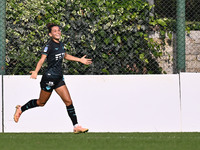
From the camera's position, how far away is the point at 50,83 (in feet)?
24.1

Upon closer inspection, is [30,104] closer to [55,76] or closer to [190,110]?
[55,76]

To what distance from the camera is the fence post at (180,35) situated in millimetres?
8156

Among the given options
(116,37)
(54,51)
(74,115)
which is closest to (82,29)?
(116,37)

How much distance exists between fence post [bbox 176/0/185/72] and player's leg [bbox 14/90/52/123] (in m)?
2.17

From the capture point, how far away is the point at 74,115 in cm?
741

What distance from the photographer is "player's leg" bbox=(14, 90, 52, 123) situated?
7496mm

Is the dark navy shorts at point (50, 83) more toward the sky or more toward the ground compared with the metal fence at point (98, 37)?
more toward the ground

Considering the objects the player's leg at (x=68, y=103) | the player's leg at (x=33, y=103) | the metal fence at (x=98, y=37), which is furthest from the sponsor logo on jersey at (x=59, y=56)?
the metal fence at (x=98, y=37)

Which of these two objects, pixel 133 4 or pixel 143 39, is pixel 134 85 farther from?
pixel 133 4

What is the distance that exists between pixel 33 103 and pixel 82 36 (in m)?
1.42
